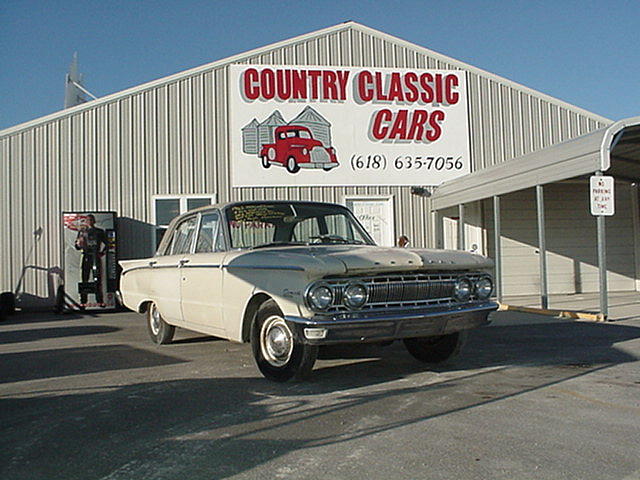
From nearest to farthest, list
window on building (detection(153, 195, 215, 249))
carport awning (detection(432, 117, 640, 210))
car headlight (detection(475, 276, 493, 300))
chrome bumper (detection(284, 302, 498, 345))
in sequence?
chrome bumper (detection(284, 302, 498, 345))
car headlight (detection(475, 276, 493, 300))
carport awning (detection(432, 117, 640, 210))
window on building (detection(153, 195, 215, 249))

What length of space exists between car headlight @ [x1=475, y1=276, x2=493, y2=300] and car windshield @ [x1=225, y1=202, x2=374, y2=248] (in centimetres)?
140

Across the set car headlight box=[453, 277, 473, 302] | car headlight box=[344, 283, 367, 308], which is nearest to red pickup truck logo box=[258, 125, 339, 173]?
car headlight box=[453, 277, 473, 302]

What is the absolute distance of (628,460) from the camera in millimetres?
3314

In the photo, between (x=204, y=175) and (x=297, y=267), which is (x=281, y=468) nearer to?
(x=297, y=267)

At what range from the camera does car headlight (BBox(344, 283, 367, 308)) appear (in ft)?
15.5

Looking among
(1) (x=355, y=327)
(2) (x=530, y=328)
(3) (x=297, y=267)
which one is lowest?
(2) (x=530, y=328)

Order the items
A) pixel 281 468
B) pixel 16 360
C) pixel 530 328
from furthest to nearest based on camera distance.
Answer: pixel 530 328, pixel 16 360, pixel 281 468

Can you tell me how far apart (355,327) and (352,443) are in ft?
3.82

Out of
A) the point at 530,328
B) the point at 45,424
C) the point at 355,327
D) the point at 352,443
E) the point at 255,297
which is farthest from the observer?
the point at 530,328

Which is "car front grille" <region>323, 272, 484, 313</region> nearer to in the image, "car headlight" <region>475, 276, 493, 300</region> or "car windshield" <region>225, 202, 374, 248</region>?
"car headlight" <region>475, 276, 493, 300</region>

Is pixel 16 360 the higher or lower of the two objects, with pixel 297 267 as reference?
lower

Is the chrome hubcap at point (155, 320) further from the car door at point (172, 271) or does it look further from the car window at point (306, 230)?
the car window at point (306, 230)

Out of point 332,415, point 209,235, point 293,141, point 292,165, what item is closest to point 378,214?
point 292,165

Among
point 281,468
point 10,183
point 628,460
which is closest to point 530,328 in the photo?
point 628,460
